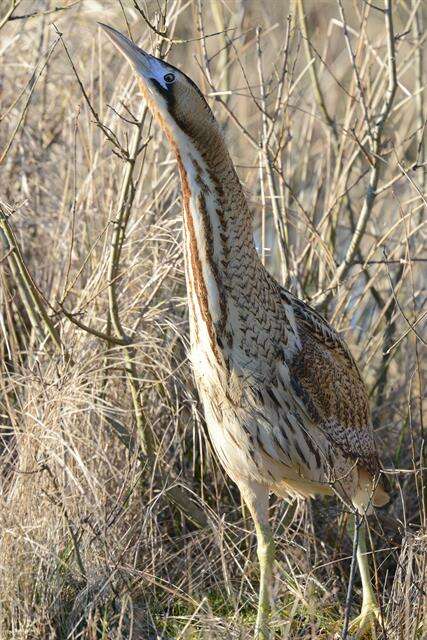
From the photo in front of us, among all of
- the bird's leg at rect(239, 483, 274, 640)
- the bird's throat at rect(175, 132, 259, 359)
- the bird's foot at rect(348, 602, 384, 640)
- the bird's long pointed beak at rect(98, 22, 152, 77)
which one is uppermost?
the bird's long pointed beak at rect(98, 22, 152, 77)

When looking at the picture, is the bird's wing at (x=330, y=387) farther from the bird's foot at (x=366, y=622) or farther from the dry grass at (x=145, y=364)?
the bird's foot at (x=366, y=622)

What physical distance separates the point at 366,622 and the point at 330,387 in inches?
31.9

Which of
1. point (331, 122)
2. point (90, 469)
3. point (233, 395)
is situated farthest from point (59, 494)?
point (331, 122)

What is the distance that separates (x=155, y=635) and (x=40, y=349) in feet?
3.93

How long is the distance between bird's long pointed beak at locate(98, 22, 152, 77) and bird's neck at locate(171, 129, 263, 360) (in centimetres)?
23

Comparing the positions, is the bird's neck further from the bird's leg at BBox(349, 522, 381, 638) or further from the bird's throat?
the bird's leg at BBox(349, 522, 381, 638)

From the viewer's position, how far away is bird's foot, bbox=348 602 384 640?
3.68 m

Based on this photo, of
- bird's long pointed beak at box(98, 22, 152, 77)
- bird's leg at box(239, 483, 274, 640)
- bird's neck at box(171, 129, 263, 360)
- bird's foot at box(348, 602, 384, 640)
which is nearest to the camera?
bird's long pointed beak at box(98, 22, 152, 77)

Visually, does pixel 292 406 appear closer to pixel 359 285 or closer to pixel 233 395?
pixel 233 395

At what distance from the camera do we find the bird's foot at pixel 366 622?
3.68 metres

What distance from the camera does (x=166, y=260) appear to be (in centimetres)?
437

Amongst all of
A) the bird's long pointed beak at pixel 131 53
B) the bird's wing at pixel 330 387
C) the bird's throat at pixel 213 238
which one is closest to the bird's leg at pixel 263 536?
the bird's wing at pixel 330 387

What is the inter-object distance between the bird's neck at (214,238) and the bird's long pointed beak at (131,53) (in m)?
0.23

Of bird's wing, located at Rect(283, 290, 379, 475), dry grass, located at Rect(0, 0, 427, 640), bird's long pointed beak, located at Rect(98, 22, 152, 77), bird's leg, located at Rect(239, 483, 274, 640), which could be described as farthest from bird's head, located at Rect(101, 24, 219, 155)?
bird's leg, located at Rect(239, 483, 274, 640)
